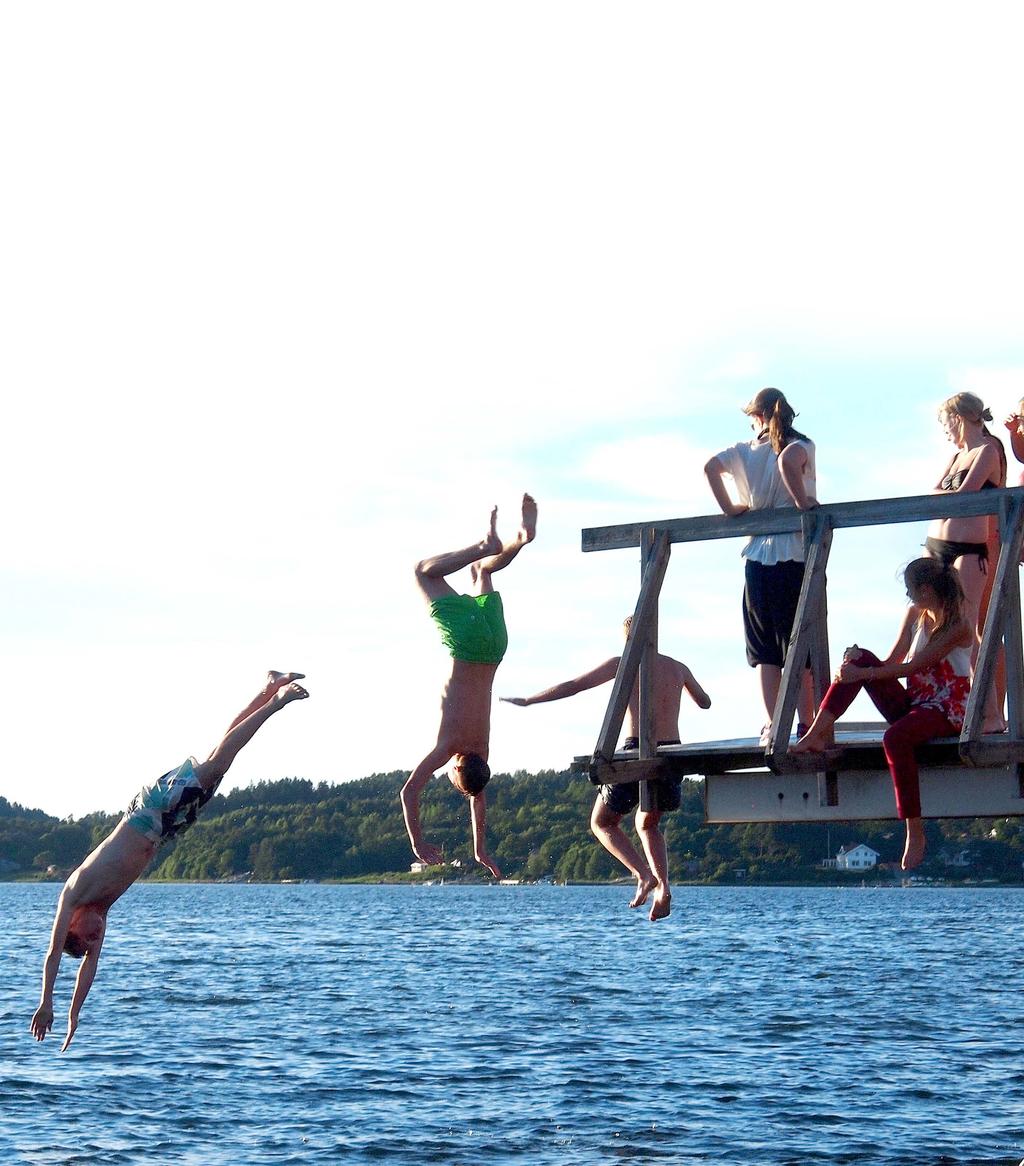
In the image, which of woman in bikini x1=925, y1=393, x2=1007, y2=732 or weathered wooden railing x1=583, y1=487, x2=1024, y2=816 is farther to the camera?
woman in bikini x1=925, y1=393, x2=1007, y2=732

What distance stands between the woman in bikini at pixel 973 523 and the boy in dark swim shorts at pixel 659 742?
221cm

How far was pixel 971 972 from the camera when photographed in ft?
323

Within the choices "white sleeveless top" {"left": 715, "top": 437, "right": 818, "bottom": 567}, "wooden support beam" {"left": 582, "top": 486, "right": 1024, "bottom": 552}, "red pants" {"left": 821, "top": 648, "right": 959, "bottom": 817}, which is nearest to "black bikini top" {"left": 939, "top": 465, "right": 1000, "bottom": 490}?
"wooden support beam" {"left": 582, "top": 486, "right": 1024, "bottom": 552}

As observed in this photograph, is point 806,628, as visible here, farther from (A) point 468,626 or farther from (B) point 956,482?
(A) point 468,626

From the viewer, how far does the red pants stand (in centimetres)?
1102

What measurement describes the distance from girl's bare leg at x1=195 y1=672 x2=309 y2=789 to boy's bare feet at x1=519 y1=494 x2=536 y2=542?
6.92 ft

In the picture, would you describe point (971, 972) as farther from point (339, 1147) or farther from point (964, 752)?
point (964, 752)

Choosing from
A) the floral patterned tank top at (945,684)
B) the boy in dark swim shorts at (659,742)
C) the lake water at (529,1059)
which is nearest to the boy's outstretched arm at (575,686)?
the boy in dark swim shorts at (659,742)

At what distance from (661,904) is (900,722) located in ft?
9.76

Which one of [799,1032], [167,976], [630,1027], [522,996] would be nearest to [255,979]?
[167,976]

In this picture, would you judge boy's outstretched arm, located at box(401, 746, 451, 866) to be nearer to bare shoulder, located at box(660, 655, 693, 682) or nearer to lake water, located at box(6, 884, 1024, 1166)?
bare shoulder, located at box(660, 655, 693, 682)

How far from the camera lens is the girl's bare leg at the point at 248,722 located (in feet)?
42.6

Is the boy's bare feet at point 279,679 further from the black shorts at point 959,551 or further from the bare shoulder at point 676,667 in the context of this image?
the black shorts at point 959,551

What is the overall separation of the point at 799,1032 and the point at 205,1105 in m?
28.0
